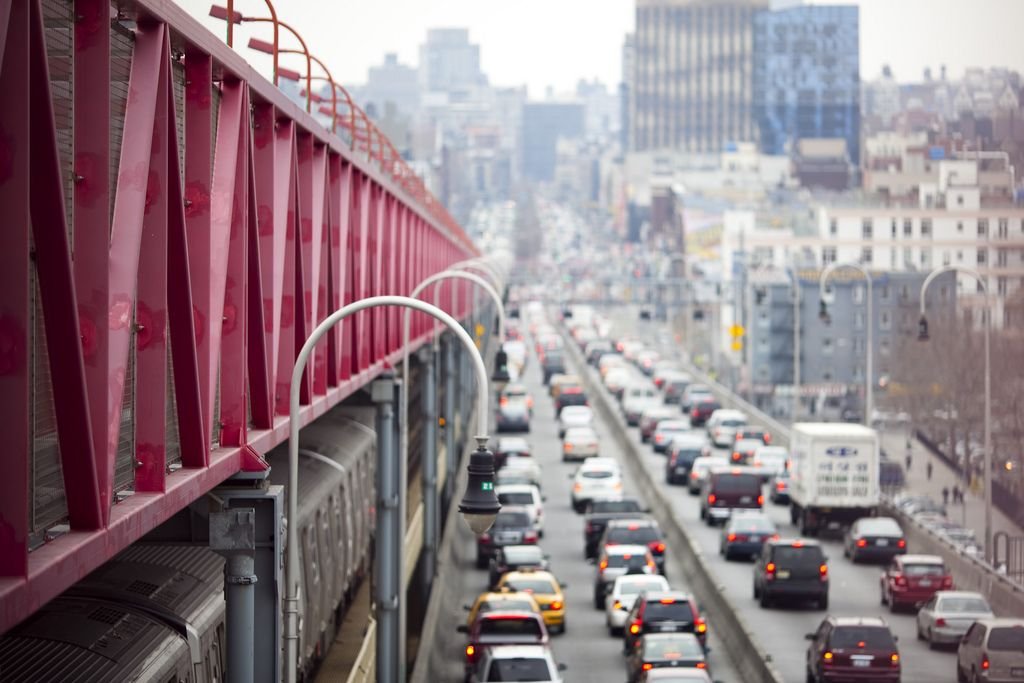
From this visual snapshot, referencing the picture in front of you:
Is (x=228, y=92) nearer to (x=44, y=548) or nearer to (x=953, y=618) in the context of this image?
(x=44, y=548)

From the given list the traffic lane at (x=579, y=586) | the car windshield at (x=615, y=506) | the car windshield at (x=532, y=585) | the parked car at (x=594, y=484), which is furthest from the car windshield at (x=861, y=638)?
the parked car at (x=594, y=484)

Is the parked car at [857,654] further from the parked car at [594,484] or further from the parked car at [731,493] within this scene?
the parked car at [594,484]

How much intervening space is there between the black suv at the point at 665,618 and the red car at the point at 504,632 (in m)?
2.17

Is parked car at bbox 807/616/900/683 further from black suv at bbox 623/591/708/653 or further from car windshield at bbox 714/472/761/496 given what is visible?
car windshield at bbox 714/472/761/496

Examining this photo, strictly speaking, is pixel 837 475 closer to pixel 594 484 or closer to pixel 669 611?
pixel 594 484

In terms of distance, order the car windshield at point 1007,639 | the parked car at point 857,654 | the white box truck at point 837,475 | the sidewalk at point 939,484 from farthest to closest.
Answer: the sidewalk at point 939,484 < the white box truck at point 837,475 < the parked car at point 857,654 < the car windshield at point 1007,639

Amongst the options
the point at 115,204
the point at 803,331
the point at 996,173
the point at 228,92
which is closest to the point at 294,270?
the point at 228,92

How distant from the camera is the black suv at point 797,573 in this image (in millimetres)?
39906

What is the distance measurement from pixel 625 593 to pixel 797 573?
3979 mm

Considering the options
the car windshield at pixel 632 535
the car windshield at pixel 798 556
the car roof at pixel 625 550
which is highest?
the car windshield at pixel 798 556

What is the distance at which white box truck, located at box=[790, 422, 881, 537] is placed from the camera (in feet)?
165

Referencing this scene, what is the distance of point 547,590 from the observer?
3753 cm

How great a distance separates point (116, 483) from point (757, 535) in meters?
36.1

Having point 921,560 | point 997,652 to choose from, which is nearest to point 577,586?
point 921,560
